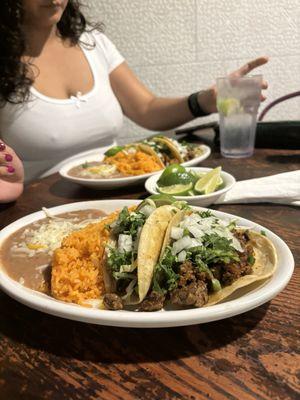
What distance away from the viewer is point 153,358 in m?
0.70

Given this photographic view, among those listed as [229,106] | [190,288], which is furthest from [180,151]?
[190,288]

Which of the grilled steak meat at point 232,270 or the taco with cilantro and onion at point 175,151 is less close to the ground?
the grilled steak meat at point 232,270

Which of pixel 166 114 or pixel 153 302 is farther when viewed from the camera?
pixel 166 114

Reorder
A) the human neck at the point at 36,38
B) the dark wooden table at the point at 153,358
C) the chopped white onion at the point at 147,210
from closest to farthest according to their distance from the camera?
the dark wooden table at the point at 153,358 → the chopped white onion at the point at 147,210 → the human neck at the point at 36,38

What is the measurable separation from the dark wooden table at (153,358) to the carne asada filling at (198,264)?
2.9 inches

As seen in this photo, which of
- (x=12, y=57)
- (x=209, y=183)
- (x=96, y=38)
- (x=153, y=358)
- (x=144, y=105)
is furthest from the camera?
(x=144, y=105)

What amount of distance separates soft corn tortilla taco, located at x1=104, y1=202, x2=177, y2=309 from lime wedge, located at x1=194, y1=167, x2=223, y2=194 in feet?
1.35

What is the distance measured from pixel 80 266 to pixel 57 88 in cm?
167

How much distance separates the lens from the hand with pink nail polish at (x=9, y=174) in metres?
1.39

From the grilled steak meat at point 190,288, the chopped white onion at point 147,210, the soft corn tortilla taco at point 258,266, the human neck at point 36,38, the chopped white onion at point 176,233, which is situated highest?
the human neck at point 36,38

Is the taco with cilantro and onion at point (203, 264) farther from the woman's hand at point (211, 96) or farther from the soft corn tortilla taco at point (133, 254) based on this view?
the woman's hand at point (211, 96)

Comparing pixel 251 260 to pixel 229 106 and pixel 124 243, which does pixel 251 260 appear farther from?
pixel 229 106

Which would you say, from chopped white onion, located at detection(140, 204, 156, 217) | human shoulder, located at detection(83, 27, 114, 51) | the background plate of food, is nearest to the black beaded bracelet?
the background plate of food

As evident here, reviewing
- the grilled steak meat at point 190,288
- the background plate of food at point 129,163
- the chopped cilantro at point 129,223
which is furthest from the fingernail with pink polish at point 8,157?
the grilled steak meat at point 190,288
